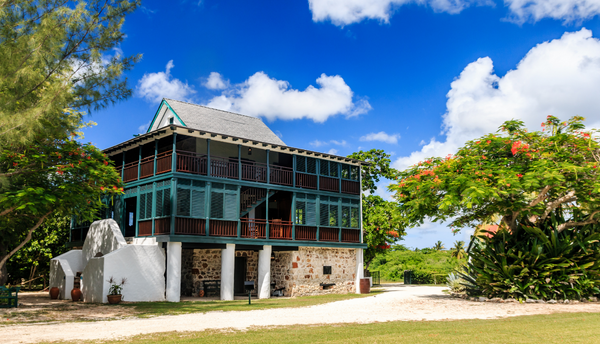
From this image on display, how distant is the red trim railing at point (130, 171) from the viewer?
20312 millimetres

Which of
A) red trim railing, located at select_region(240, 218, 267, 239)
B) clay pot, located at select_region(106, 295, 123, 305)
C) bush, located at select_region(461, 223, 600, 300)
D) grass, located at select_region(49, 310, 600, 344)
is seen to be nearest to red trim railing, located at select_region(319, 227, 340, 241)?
red trim railing, located at select_region(240, 218, 267, 239)

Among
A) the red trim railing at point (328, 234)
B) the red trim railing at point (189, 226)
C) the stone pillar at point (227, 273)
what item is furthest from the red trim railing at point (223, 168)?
the red trim railing at point (328, 234)

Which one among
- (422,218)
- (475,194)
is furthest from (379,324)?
(422,218)

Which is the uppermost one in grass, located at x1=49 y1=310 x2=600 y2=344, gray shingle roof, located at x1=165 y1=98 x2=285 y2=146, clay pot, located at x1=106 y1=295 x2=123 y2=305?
gray shingle roof, located at x1=165 y1=98 x2=285 y2=146

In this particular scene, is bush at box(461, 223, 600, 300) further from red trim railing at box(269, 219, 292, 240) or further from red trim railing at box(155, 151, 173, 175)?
red trim railing at box(155, 151, 173, 175)

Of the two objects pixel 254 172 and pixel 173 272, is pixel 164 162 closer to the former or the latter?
pixel 254 172

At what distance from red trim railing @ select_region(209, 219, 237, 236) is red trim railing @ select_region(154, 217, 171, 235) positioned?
1.66 m

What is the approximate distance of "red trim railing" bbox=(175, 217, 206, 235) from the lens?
17625mm

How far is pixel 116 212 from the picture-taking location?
20891 millimetres

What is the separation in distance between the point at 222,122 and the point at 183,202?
665 cm

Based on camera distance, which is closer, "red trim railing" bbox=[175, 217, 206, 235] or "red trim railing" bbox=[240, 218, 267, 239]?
"red trim railing" bbox=[175, 217, 206, 235]

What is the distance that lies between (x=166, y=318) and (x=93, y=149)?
7386mm

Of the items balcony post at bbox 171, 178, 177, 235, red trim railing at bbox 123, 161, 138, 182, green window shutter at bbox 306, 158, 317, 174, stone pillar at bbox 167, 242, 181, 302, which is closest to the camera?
stone pillar at bbox 167, 242, 181, 302

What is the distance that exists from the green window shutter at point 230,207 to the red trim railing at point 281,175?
92.0 inches
